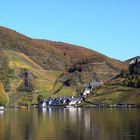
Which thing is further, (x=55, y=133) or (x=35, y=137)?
(x=55, y=133)

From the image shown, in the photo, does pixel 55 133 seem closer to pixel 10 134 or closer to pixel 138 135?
pixel 10 134

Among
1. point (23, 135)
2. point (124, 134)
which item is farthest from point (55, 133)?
point (124, 134)

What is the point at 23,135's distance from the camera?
10888cm

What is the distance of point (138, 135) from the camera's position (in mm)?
101312

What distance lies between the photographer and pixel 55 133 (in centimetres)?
11219

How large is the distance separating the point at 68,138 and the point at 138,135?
1419cm

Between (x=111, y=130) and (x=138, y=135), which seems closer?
(x=138, y=135)

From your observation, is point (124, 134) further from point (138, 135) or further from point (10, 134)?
point (10, 134)

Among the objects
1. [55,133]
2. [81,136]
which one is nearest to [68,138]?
[81,136]

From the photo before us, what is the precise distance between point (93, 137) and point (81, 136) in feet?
10.2

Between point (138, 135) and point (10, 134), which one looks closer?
point (138, 135)

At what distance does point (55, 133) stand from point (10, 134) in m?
9.97

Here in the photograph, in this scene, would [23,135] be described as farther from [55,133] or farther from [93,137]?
[93,137]

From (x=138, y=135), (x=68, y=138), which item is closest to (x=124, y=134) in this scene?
(x=138, y=135)
